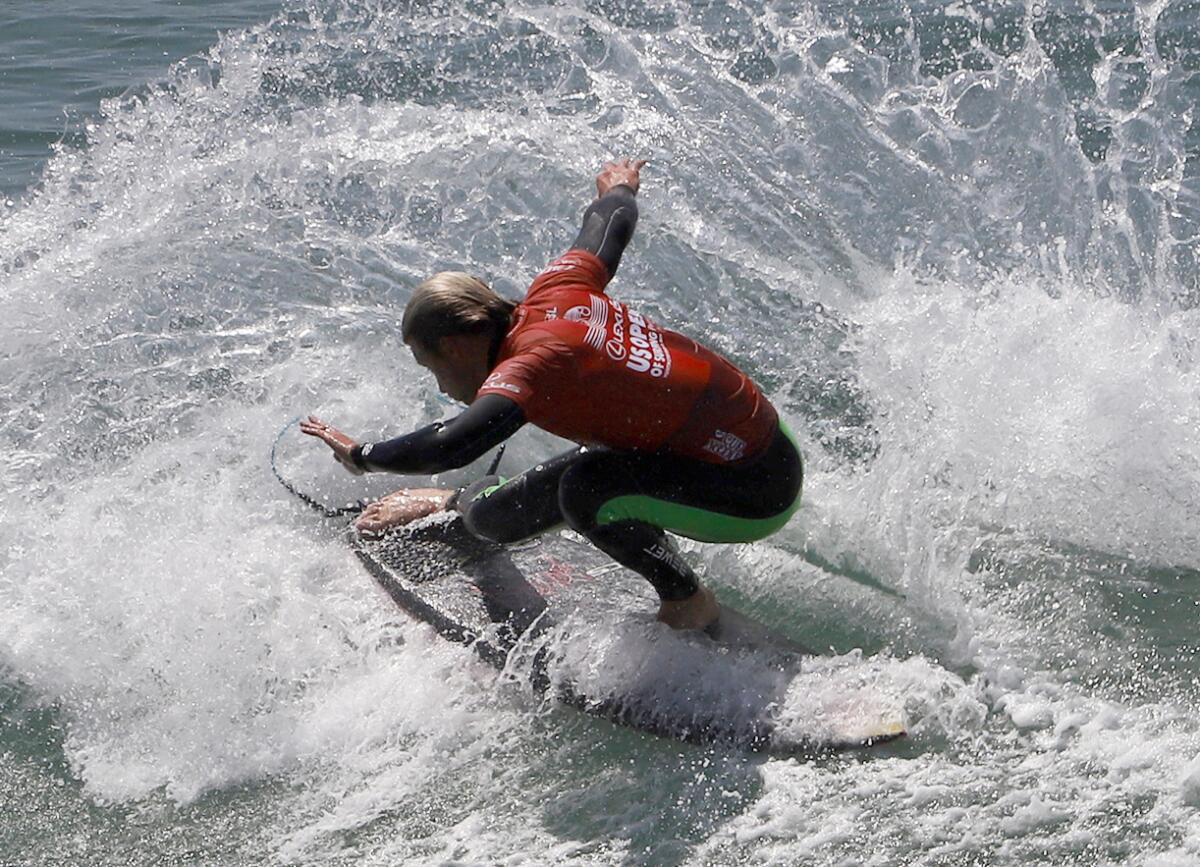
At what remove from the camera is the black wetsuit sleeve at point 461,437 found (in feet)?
13.5

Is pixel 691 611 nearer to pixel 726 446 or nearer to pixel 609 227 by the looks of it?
pixel 726 446

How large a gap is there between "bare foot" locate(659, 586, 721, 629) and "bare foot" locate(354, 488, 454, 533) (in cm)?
126

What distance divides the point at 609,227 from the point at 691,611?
134cm

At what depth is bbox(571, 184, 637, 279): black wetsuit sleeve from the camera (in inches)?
193

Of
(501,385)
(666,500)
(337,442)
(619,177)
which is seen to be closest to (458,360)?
(501,385)

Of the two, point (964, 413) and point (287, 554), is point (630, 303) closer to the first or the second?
point (964, 413)

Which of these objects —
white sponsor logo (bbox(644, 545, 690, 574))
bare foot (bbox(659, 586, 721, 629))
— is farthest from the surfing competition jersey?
bare foot (bbox(659, 586, 721, 629))

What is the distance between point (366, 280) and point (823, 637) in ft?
11.9

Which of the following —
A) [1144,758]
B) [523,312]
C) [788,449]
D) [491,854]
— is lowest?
[491,854]

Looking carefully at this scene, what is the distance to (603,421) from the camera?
4.49 meters

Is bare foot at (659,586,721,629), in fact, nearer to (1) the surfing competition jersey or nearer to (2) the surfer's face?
(1) the surfing competition jersey

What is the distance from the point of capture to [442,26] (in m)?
11.3

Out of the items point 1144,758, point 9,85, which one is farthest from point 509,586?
point 9,85

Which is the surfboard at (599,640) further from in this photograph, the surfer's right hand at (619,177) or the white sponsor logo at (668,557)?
the surfer's right hand at (619,177)
